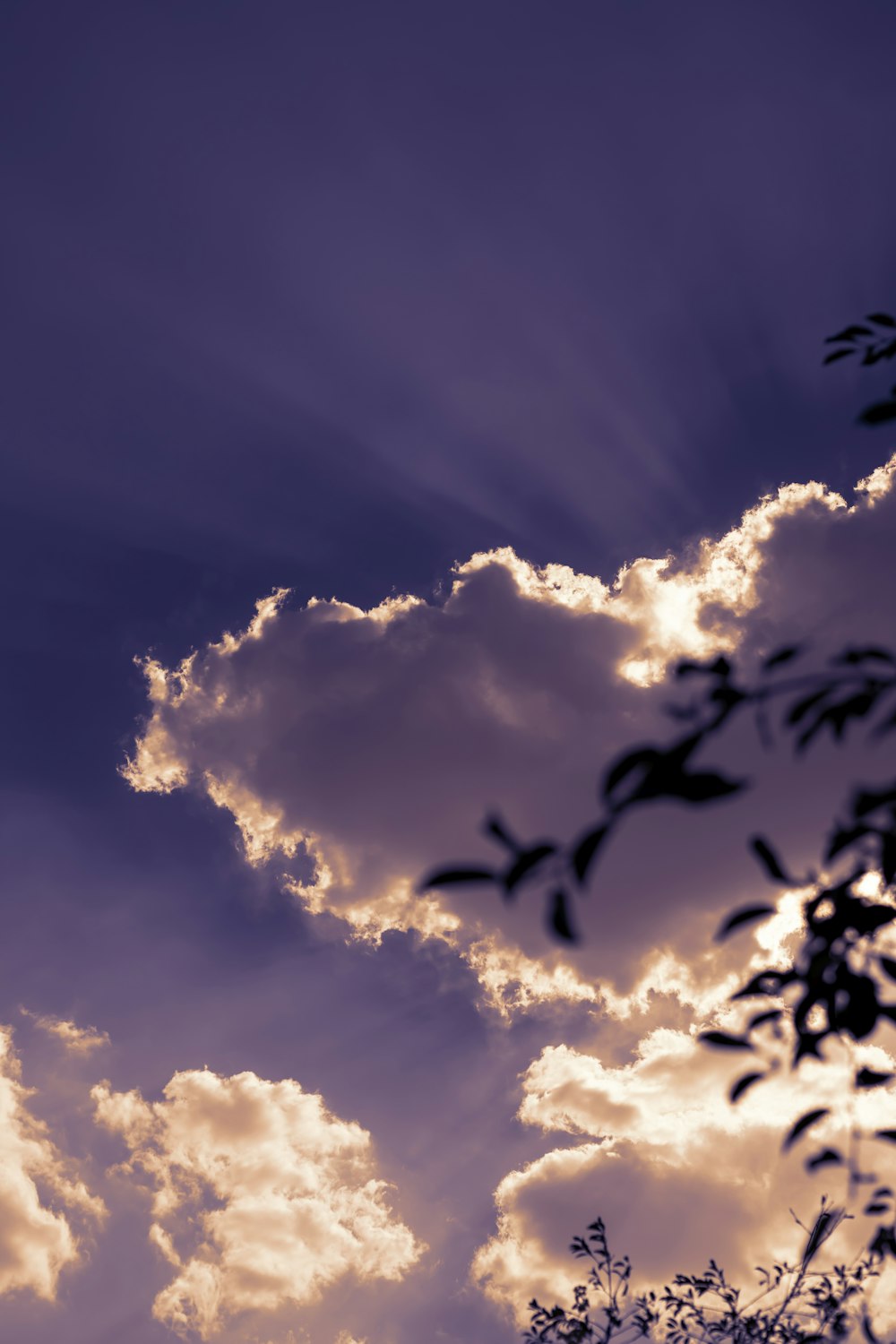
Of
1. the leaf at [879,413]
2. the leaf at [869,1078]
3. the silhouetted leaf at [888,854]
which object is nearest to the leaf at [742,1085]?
the leaf at [869,1078]

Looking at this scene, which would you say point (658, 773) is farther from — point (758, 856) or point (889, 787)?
point (758, 856)

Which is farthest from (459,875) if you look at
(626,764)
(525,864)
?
(626,764)

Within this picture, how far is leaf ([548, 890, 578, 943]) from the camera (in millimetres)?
2311

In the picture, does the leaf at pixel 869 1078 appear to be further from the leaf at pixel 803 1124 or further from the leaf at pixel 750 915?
the leaf at pixel 750 915

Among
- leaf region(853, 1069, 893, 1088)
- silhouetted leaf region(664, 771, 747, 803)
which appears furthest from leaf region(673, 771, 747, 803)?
leaf region(853, 1069, 893, 1088)

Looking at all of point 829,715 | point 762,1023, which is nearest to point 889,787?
point 829,715

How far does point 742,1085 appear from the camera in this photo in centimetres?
366

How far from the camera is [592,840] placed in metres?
2.27

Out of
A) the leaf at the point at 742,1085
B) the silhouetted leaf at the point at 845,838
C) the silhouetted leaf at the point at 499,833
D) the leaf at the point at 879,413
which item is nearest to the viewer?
the silhouetted leaf at the point at 499,833

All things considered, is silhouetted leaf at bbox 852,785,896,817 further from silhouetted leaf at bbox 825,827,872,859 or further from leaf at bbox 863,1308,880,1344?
leaf at bbox 863,1308,880,1344

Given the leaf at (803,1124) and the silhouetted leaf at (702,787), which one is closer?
the silhouetted leaf at (702,787)

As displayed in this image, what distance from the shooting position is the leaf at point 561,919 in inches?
91.0

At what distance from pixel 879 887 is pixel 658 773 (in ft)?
6.36

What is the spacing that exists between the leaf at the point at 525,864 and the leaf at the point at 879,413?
2029 mm
